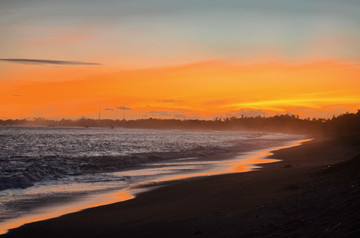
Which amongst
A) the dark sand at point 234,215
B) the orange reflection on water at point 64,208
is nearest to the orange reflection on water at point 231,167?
the orange reflection on water at point 64,208

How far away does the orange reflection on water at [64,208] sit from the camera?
1077cm

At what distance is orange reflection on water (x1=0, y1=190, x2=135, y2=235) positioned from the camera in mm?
10766

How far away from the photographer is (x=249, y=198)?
12328 millimetres

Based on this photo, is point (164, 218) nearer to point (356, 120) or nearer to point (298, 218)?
point (298, 218)

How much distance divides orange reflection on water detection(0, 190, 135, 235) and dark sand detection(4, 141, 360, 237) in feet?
1.64

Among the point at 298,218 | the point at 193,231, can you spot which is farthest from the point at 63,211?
the point at 298,218

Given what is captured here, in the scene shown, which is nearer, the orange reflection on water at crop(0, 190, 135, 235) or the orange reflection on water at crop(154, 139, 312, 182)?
the orange reflection on water at crop(0, 190, 135, 235)

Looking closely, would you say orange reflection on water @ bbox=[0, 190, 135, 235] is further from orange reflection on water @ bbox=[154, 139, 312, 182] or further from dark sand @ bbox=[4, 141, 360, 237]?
orange reflection on water @ bbox=[154, 139, 312, 182]

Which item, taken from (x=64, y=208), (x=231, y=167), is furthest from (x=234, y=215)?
(x=231, y=167)

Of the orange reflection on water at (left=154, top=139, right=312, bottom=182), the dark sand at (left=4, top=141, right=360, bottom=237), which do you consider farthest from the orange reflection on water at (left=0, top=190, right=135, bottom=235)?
the orange reflection on water at (left=154, top=139, right=312, bottom=182)

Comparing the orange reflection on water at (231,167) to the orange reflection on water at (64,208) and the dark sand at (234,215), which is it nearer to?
the orange reflection on water at (64,208)

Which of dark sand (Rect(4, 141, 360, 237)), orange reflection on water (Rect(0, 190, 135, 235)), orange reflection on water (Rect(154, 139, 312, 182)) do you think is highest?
dark sand (Rect(4, 141, 360, 237))

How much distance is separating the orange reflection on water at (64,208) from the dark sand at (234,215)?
499 mm

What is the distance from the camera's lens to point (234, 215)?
9.83 m
